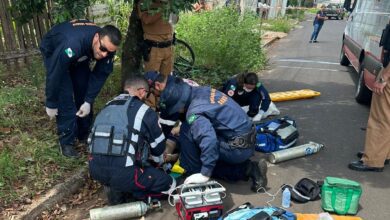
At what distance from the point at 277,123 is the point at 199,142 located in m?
2.09

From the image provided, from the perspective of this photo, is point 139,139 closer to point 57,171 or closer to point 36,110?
point 57,171

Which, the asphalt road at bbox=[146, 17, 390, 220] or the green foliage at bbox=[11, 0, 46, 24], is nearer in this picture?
the asphalt road at bbox=[146, 17, 390, 220]

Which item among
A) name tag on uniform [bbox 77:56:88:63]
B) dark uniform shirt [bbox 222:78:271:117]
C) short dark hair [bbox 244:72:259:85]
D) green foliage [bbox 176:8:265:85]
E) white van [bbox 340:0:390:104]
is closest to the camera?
name tag on uniform [bbox 77:56:88:63]

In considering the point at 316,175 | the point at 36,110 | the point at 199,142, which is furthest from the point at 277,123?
the point at 36,110

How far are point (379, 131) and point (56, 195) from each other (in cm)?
360

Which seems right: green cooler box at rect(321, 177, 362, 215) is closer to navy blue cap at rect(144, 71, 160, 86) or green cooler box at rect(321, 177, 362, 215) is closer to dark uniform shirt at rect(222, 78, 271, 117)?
navy blue cap at rect(144, 71, 160, 86)

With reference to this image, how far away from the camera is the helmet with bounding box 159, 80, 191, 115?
3504mm

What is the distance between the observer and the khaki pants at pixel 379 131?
13.5ft

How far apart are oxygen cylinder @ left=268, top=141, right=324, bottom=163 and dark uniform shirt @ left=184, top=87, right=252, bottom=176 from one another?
3.26 ft

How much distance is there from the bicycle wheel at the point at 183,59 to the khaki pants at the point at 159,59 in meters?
1.82

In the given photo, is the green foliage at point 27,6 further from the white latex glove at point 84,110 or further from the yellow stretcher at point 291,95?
the yellow stretcher at point 291,95

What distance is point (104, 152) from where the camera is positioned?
320 centimetres

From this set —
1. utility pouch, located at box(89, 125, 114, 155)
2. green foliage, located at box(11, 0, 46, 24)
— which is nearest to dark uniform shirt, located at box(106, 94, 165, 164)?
utility pouch, located at box(89, 125, 114, 155)

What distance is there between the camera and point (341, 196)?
3.46 meters
